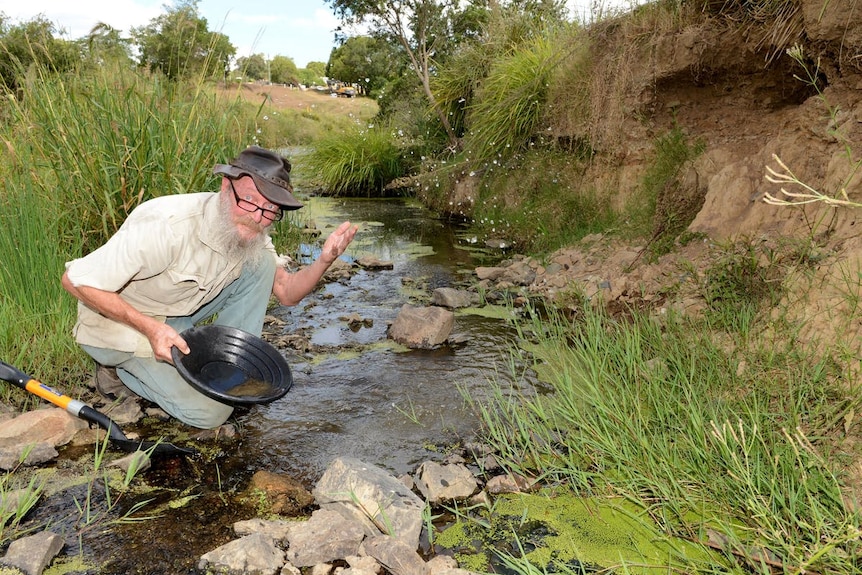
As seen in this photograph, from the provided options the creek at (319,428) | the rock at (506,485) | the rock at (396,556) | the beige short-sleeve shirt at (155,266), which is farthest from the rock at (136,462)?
the rock at (506,485)

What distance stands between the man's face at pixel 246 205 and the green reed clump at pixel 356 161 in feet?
27.2

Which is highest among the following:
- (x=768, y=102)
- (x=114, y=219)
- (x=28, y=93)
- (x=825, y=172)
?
(x=768, y=102)

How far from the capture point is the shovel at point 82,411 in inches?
111

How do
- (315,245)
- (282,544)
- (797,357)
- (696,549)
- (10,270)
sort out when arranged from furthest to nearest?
(315,245)
(10,270)
(797,357)
(282,544)
(696,549)

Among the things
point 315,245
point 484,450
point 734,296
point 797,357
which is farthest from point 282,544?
point 315,245

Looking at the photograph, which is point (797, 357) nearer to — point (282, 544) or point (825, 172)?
point (825, 172)

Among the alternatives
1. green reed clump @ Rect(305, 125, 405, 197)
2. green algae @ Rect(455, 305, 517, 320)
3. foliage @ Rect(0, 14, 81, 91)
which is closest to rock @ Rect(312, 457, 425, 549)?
green algae @ Rect(455, 305, 517, 320)

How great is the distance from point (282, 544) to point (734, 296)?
2653 mm

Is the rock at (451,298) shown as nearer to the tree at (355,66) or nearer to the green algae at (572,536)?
the green algae at (572,536)

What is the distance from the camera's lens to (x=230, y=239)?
2.98m

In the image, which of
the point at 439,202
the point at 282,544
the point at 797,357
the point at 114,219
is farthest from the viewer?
the point at 439,202

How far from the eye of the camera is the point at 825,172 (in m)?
4.04

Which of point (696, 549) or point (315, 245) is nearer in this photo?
point (696, 549)

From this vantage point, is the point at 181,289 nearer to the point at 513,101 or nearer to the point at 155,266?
the point at 155,266
